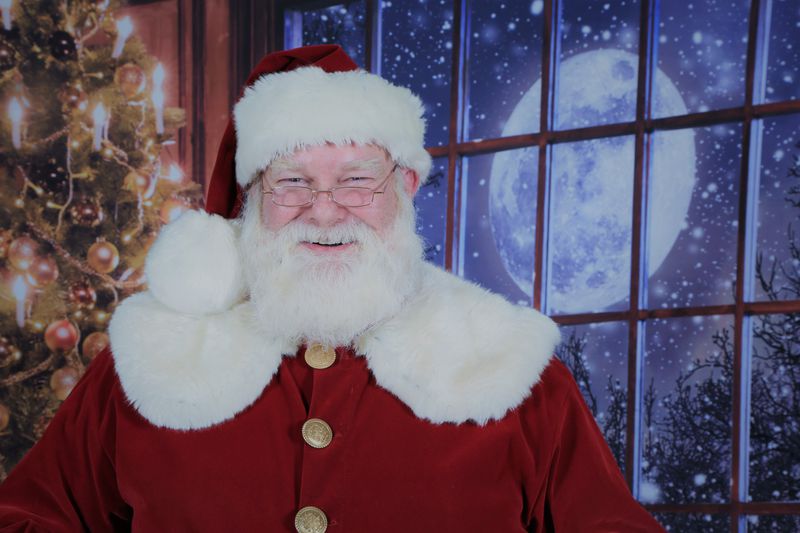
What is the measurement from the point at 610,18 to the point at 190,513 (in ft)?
6.18

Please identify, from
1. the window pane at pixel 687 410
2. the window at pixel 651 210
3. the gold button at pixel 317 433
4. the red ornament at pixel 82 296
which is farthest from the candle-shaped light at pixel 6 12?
the window pane at pixel 687 410

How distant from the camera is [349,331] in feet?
6.72

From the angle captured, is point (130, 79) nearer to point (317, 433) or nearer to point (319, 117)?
point (319, 117)

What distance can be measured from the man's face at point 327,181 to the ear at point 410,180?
0.14m

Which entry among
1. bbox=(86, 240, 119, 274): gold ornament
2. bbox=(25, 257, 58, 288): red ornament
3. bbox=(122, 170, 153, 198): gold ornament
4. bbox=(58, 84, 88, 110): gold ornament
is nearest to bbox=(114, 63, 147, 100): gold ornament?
bbox=(58, 84, 88, 110): gold ornament

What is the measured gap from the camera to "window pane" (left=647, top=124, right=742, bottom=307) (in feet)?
8.71

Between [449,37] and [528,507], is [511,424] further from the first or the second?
[449,37]

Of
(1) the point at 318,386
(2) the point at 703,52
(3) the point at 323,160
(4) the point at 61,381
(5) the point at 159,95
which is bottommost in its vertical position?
(4) the point at 61,381

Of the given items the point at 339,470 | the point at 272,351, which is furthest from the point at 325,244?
the point at 339,470

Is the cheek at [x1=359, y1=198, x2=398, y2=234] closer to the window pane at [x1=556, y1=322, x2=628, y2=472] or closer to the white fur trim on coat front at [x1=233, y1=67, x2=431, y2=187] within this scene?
the white fur trim on coat front at [x1=233, y1=67, x2=431, y2=187]

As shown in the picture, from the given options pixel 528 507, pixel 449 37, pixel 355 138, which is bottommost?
pixel 528 507

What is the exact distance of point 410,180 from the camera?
2.28 metres

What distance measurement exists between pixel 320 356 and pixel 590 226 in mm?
1180

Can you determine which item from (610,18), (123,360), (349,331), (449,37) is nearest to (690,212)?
(610,18)
